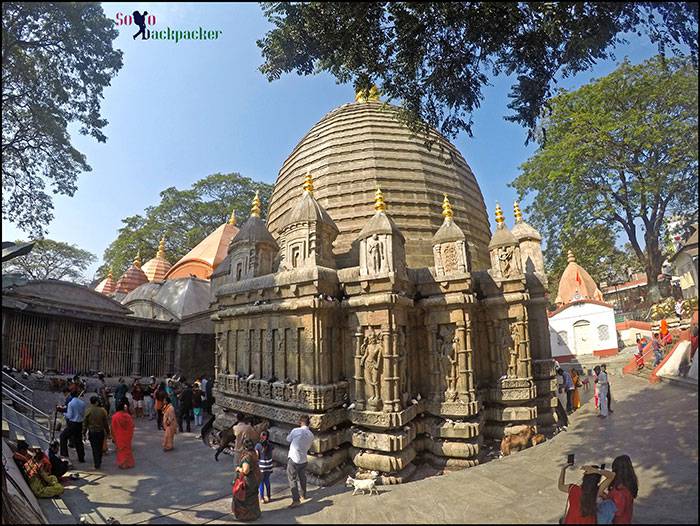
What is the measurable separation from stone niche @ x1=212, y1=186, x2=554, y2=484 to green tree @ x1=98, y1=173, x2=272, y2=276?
86.7 ft

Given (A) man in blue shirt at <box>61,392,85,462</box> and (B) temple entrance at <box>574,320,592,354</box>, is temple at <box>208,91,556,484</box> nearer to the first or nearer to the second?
(A) man in blue shirt at <box>61,392,85,462</box>

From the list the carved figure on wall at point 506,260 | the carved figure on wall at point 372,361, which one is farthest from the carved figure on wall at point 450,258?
the carved figure on wall at point 372,361

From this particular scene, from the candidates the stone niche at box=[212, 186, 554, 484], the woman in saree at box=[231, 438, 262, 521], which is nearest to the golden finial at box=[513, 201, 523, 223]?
the stone niche at box=[212, 186, 554, 484]

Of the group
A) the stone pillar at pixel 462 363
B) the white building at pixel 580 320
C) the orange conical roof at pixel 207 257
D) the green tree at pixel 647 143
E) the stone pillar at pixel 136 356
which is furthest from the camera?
the orange conical roof at pixel 207 257

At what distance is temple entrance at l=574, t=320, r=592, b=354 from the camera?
21725mm

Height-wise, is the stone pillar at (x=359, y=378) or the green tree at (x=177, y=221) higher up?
the green tree at (x=177, y=221)

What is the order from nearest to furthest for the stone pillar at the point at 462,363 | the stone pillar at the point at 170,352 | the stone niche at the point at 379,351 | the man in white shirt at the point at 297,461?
the man in white shirt at the point at 297,461, the stone niche at the point at 379,351, the stone pillar at the point at 462,363, the stone pillar at the point at 170,352

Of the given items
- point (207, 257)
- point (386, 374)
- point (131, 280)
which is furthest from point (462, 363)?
point (131, 280)

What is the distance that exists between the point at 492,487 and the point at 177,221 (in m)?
34.7

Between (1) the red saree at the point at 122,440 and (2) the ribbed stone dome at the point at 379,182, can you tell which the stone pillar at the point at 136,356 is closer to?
(2) the ribbed stone dome at the point at 379,182

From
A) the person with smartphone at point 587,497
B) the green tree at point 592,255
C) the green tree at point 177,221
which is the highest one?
the green tree at point 177,221

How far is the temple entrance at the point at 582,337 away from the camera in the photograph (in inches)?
855

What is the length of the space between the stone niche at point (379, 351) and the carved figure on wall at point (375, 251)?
2 cm

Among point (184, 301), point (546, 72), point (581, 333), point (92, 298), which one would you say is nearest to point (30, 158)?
point (546, 72)
